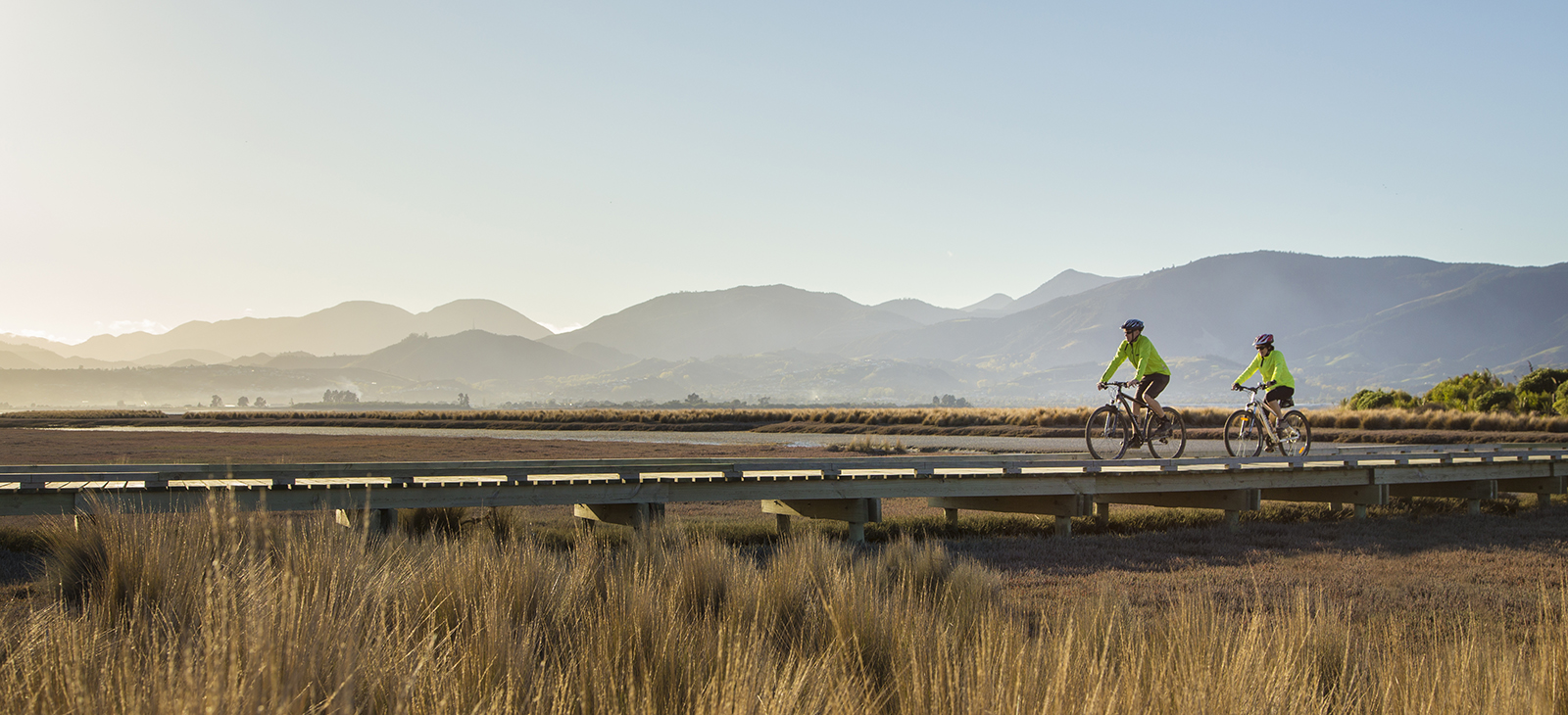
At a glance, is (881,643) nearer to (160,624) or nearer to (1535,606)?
(160,624)

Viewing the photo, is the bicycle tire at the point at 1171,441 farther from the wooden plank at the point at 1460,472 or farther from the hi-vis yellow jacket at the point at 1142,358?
the wooden plank at the point at 1460,472

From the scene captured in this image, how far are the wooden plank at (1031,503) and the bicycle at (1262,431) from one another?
4.98 m

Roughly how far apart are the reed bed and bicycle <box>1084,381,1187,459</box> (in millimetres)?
7366

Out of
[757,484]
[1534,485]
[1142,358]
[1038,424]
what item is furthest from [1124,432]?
[1038,424]

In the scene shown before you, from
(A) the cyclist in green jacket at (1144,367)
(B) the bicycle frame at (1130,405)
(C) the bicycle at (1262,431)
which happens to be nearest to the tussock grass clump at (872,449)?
(C) the bicycle at (1262,431)

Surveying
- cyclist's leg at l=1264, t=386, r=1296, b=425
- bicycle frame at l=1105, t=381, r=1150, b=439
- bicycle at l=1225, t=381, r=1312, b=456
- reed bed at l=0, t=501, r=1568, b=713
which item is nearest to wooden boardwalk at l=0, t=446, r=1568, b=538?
bicycle frame at l=1105, t=381, r=1150, b=439

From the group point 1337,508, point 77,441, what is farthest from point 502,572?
point 77,441

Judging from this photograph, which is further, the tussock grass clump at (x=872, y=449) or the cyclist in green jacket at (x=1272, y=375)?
the tussock grass clump at (x=872, y=449)

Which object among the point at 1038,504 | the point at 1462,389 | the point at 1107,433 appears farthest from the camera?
the point at 1462,389

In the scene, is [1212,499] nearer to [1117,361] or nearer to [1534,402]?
[1117,361]

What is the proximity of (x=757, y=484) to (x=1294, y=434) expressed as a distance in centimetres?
952

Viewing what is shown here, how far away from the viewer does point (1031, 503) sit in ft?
38.9

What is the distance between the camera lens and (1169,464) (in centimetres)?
1160

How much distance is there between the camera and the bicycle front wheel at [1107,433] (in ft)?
46.4
